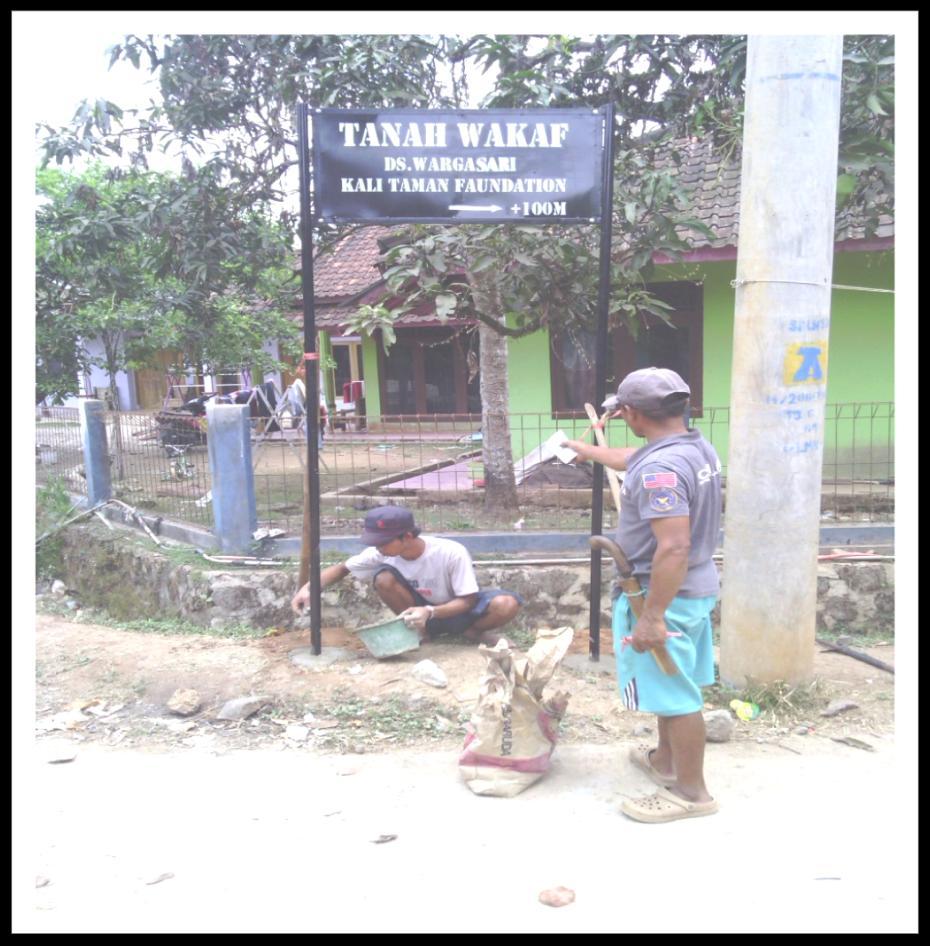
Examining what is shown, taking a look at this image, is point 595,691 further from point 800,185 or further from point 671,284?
point 671,284

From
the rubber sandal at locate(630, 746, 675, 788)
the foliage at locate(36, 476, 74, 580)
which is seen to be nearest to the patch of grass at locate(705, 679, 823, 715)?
the rubber sandal at locate(630, 746, 675, 788)

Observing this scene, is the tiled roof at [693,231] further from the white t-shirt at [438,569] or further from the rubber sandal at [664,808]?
the rubber sandal at [664,808]

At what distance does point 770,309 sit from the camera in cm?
383

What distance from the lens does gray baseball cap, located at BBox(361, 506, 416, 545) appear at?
436 cm

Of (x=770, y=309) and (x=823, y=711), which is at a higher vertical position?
(x=770, y=309)

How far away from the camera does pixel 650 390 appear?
3.01m

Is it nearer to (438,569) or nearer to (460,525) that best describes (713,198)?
(460,525)

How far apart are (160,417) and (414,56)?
3.64 m

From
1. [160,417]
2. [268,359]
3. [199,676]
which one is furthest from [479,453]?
[268,359]

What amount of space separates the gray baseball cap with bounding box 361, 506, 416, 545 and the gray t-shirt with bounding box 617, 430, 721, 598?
152cm

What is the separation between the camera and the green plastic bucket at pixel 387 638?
14.8ft

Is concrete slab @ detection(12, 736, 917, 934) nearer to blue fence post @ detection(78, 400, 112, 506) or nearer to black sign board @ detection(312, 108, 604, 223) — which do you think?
black sign board @ detection(312, 108, 604, 223)

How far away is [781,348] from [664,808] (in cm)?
205

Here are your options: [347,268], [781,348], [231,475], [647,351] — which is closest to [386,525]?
[231,475]
